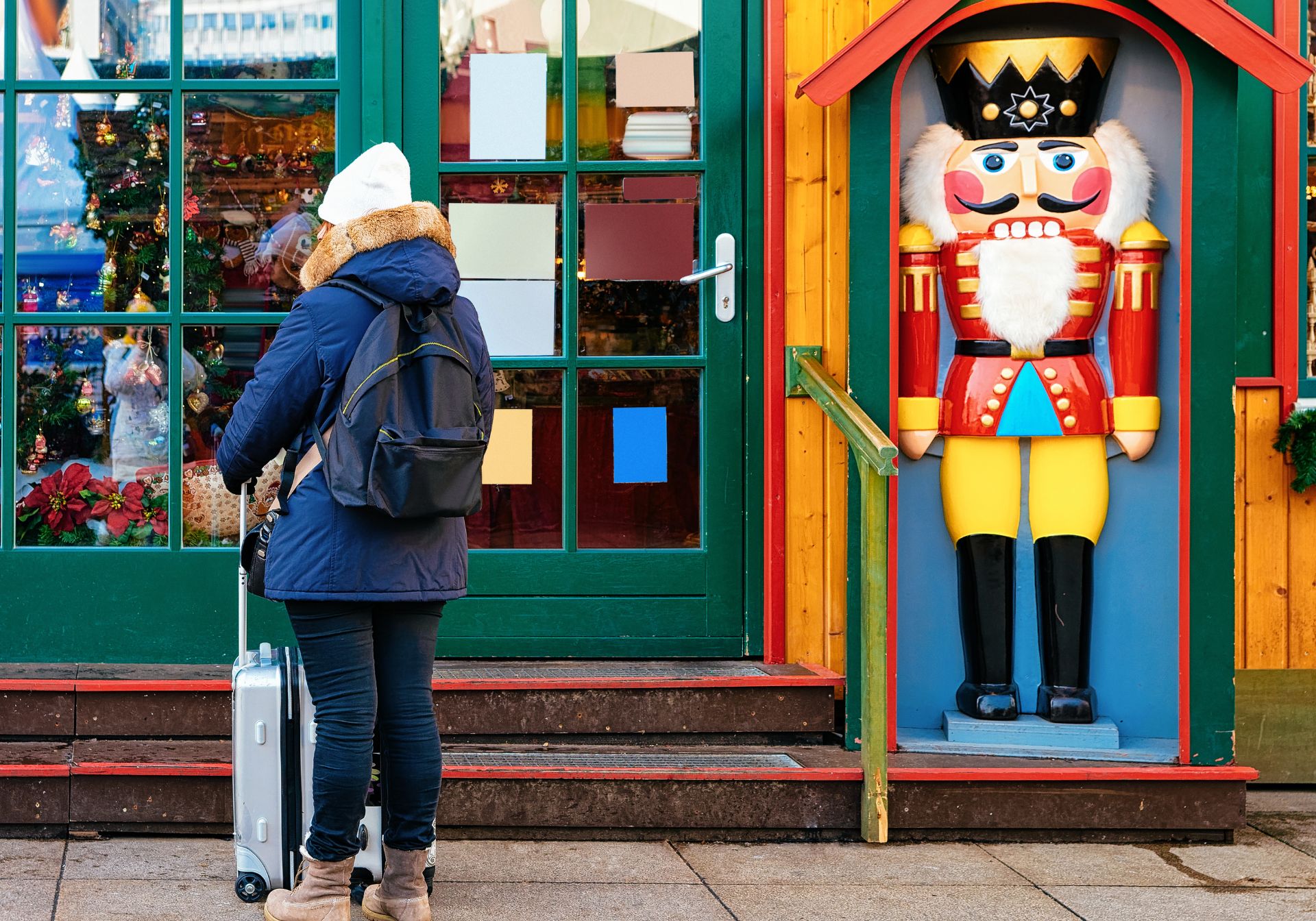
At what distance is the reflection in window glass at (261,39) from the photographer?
459 centimetres

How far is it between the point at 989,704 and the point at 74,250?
10.3 feet

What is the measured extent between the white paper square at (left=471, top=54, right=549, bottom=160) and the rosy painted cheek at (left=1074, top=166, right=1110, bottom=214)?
1662mm

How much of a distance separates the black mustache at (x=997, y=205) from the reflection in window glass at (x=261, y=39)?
2058 millimetres

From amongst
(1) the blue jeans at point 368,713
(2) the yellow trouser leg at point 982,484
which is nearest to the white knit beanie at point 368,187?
(1) the blue jeans at point 368,713

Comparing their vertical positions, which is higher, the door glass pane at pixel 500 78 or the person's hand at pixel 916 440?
the door glass pane at pixel 500 78

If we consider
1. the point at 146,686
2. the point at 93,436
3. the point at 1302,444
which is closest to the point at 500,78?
the point at 93,436

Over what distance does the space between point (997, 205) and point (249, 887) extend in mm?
2783

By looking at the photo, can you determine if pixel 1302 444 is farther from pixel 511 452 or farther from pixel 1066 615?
pixel 511 452

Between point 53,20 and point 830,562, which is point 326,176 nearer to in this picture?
point 53,20

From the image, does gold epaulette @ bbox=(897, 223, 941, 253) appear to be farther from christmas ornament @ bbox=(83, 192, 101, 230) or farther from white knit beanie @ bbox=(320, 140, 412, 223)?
christmas ornament @ bbox=(83, 192, 101, 230)

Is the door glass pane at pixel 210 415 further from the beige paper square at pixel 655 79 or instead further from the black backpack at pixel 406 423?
the black backpack at pixel 406 423

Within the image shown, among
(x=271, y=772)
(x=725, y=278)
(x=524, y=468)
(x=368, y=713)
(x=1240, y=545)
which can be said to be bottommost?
(x=271, y=772)

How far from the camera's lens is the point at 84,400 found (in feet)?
15.1

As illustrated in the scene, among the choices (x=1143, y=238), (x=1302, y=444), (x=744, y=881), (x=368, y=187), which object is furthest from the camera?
(x=1302, y=444)
